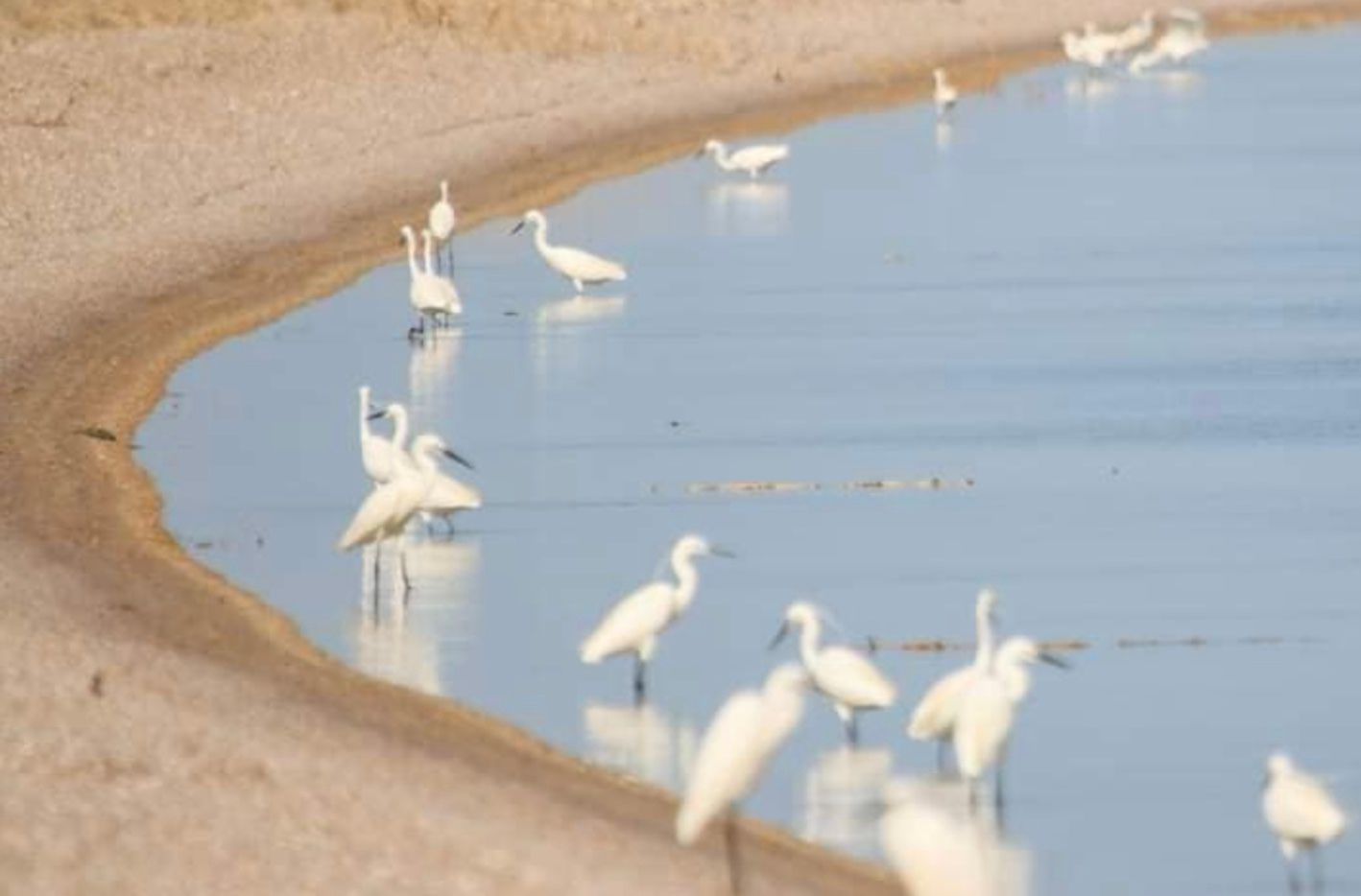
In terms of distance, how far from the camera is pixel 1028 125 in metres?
44.8

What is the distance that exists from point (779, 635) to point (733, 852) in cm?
368

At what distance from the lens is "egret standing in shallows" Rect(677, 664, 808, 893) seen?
36.3ft

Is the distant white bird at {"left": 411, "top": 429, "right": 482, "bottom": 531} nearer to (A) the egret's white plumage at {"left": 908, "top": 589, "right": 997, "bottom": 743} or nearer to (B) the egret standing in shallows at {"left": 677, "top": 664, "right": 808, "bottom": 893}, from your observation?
(A) the egret's white plumage at {"left": 908, "top": 589, "right": 997, "bottom": 743}

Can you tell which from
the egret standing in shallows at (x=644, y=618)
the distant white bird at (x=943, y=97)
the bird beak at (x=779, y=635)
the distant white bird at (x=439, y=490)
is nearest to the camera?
the egret standing in shallows at (x=644, y=618)

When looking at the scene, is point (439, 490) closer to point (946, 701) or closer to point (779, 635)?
point (779, 635)

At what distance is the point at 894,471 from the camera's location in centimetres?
2012

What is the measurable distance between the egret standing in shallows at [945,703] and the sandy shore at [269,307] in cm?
93

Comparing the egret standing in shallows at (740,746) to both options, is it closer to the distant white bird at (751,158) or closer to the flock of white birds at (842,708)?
the flock of white birds at (842,708)

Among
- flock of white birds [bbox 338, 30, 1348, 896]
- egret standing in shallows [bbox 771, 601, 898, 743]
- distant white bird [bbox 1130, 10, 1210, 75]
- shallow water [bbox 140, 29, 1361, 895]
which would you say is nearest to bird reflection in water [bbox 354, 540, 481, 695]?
shallow water [bbox 140, 29, 1361, 895]

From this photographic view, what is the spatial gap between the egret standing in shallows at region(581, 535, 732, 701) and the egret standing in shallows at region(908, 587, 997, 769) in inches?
44.1

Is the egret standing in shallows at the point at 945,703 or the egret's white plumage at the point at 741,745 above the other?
the egret's white plumage at the point at 741,745

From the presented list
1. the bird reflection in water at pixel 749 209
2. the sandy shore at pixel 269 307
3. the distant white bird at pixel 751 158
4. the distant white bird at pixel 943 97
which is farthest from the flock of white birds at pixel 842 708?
the distant white bird at pixel 943 97

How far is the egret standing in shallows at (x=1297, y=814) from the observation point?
12.0m

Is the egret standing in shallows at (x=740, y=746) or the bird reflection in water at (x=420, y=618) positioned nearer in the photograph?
the egret standing in shallows at (x=740, y=746)
